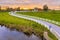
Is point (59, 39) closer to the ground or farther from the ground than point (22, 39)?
farther from the ground

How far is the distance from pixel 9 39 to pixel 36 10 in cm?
10247

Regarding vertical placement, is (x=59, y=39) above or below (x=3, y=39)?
above

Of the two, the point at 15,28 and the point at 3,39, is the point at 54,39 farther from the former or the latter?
the point at 15,28

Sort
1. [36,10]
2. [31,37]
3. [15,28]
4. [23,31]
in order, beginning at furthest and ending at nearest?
1. [36,10]
2. [15,28]
3. [23,31]
4. [31,37]

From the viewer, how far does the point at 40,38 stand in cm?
3134

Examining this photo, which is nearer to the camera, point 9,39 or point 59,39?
point 59,39

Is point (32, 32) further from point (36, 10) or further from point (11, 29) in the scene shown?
point (36, 10)

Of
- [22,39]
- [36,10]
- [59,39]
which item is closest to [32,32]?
[22,39]

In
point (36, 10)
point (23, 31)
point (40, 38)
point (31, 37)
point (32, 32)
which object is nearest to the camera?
point (40, 38)

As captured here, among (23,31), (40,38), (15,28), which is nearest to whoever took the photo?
(40,38)

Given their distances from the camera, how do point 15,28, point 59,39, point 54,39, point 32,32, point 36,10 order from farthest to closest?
point 36,10
point 15,28
point 32,32
point 54,39
point 59,39

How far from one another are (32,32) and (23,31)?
3051 millimetres

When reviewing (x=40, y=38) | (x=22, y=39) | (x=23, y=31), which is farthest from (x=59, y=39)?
(x=23, y=31)

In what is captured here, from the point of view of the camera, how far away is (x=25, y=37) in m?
34.2
